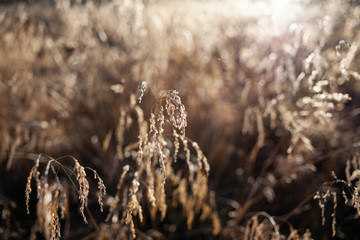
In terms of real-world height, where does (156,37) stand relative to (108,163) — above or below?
above

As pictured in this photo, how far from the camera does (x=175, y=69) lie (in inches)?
103

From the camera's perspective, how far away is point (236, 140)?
7.49 ft

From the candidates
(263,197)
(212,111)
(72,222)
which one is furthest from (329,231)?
(72,222)

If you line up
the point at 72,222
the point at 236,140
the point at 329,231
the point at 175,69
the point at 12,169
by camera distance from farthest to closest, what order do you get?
1. the point at 175,69
2. the point at 236,140
3. the point at 12,169
4. the point at 72,222
5. the point at 329,231

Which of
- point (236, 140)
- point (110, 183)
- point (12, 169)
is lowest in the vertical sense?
point (110, 183)

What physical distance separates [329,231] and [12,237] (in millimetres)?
1715

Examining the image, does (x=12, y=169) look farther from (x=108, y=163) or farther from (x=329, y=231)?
(x=329, y=231)

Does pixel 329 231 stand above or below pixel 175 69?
below

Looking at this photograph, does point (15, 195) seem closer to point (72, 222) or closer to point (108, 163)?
point (72, 222)

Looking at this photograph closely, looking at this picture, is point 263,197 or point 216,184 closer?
point 263,197

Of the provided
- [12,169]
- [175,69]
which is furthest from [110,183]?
[175,69]

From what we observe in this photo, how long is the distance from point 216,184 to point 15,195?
141 cm

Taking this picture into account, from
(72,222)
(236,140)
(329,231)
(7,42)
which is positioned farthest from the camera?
(7,42)

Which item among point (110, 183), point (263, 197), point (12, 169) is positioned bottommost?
point (263, 197)
